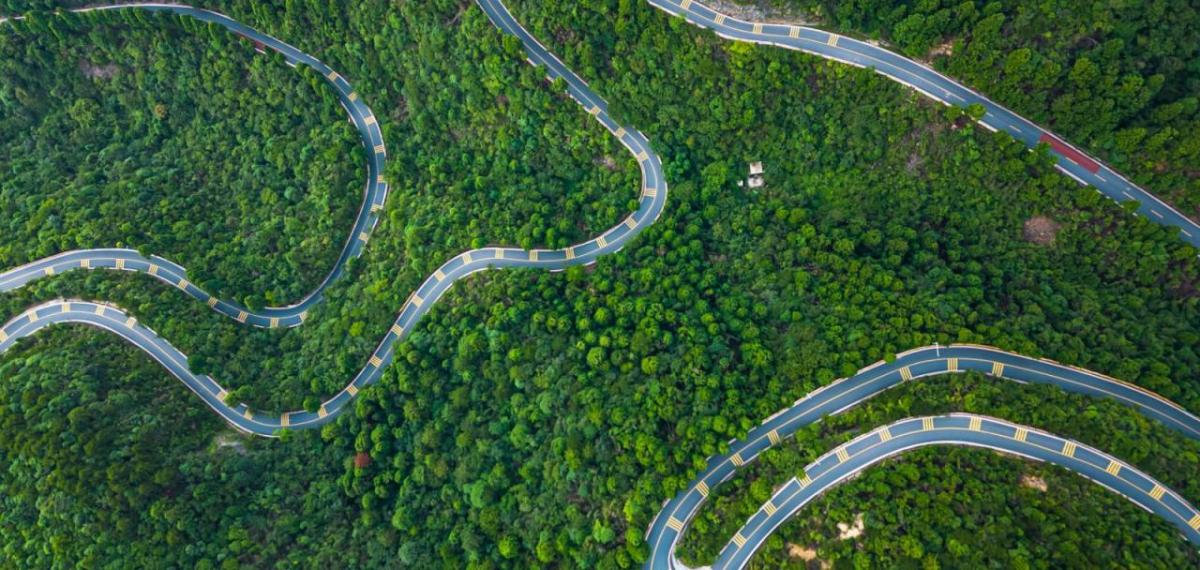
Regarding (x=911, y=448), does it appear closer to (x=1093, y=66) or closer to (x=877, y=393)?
(x=877, y=393)

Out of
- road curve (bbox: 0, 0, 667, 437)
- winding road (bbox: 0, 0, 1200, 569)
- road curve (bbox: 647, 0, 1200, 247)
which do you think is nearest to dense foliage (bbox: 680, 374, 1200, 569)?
winding road (bbox: 0, 0, 1200, 569)

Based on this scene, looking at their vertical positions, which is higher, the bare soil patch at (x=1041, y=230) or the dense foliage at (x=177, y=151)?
the bare soil patch at (x=1041, y=230)

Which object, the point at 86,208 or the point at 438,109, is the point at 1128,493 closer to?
the point at 438,109

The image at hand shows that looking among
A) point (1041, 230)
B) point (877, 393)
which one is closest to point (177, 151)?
point (877, 393)

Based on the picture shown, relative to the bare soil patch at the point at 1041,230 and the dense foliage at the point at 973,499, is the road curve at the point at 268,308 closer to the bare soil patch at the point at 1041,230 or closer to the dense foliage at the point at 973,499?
the dense foliage at the point at 973,499

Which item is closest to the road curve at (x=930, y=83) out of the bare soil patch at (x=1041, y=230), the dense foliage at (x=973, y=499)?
the bare soil patch at (x=1041, y=230)

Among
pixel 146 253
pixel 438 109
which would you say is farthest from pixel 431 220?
pixel 146 253
